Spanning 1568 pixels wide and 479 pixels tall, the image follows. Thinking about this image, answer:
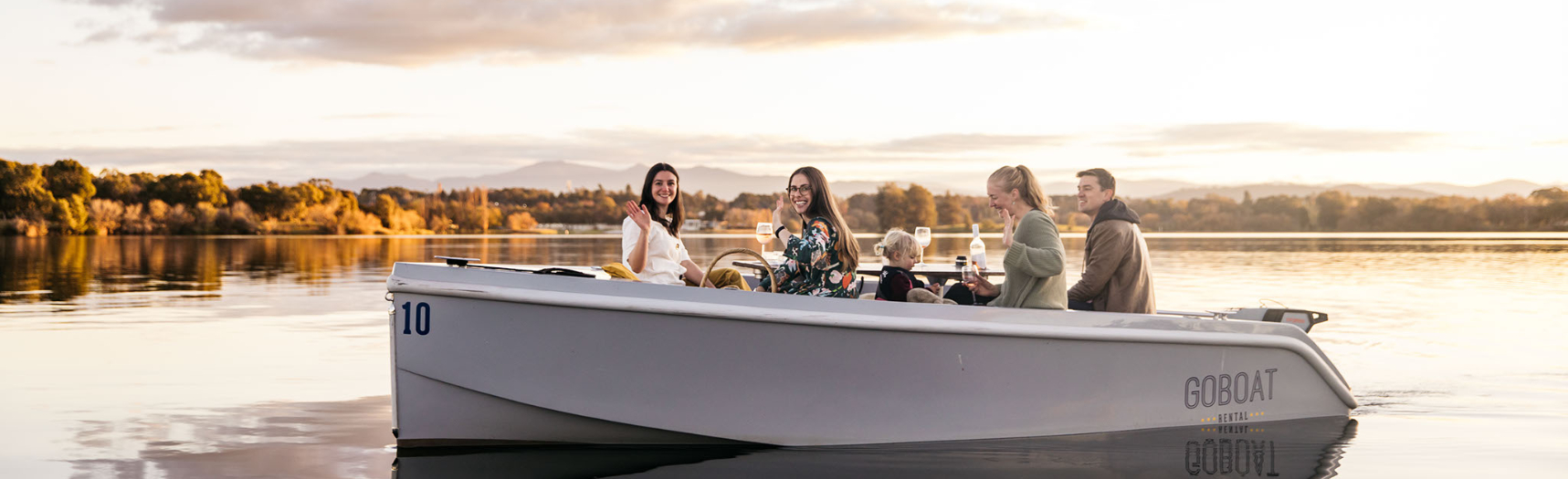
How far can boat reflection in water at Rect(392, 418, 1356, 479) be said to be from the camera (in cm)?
482

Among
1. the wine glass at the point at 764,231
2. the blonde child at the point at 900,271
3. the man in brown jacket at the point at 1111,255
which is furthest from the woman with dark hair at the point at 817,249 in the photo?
the wine glass at the point at 764,231

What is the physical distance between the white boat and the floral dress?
415 millimetres

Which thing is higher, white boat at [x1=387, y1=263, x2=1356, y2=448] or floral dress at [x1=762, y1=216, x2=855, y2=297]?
floral dress at [x1=762, y1=216, x2=855, y2=297]

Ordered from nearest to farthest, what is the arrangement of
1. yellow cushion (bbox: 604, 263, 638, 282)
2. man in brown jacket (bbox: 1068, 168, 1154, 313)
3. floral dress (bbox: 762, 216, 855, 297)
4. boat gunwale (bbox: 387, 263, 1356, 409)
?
boat gunwale (bbox: 387, 263, 1356, 409) < floral dress (bbox: 762, 216, 855, 297) < yellow cushion (bbox: 604, 263, 638, 282) < man in brown jacket (bbox: 1068, 168, 1154, 313)

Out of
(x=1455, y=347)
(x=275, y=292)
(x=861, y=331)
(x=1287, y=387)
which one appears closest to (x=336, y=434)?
(x=861, y=331)

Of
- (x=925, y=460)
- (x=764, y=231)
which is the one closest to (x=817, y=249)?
(x=925, y=460)

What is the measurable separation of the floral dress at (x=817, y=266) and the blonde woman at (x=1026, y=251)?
631 millimetres

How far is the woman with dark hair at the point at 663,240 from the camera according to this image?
5746mm

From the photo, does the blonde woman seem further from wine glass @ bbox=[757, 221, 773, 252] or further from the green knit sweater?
wine glass @ bbox=[757, 221, 773, 252]

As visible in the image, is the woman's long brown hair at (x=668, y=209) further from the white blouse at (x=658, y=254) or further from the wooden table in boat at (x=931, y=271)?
the wooden table in boat at (x=931, y=271)

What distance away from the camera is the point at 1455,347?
31.4 ft

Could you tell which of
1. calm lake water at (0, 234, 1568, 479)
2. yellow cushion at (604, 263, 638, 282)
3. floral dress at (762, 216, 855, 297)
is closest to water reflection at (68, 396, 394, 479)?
calm lake water at (0, 234, 1568, 479)

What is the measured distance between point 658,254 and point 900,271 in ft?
4.71

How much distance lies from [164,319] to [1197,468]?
1009 centimetres
